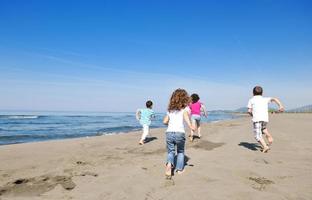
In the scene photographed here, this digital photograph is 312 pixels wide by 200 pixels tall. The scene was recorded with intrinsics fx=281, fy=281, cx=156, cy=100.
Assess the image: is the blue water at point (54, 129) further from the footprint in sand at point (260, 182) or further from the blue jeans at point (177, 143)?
the footprint in sand at point (260, 182)

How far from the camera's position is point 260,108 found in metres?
8.75

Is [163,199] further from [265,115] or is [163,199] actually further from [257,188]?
[265,115]

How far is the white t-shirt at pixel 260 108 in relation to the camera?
28.6 ft

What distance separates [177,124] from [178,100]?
547 millimetres

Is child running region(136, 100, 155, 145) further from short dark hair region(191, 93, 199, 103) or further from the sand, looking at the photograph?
the sand

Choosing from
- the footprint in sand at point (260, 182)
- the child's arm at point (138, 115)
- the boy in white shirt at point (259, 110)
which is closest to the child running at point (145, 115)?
the child's arm at point (138, 115)

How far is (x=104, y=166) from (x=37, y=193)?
2132 millimetres

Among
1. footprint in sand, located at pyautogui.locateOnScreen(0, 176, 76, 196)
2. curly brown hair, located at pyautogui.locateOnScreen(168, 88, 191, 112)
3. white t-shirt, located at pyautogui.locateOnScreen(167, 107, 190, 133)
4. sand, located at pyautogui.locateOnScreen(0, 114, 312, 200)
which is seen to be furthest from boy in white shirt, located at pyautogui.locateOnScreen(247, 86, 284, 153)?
footprint in sand, located at pyautogui.locateOnScreen(0, 176, 76, 196)

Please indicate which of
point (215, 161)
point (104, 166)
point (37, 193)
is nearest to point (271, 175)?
point (215, 161)

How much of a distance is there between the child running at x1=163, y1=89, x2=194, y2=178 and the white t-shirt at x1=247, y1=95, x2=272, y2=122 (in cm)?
334

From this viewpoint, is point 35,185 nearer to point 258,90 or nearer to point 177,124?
point 177,124

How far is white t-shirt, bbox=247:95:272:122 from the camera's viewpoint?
8.71 metres

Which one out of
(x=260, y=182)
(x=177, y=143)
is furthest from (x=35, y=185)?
(x=260, y=182)

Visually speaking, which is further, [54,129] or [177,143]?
[54,129]
